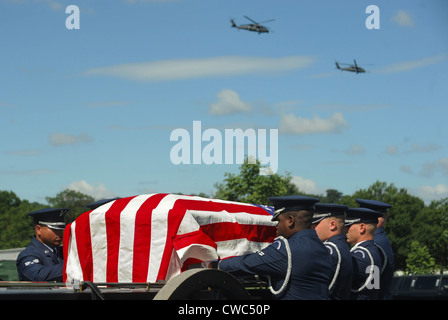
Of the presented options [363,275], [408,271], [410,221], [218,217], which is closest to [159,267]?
[218,217]

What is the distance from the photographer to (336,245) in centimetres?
662

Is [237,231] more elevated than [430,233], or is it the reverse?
[237,231]

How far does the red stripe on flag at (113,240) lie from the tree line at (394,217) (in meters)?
30.6

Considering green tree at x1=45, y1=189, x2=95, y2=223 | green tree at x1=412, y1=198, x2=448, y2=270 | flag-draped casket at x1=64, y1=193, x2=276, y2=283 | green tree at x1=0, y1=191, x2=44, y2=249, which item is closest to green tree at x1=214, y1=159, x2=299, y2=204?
green tree at x1=412, y1=198, x2=448, y2=270

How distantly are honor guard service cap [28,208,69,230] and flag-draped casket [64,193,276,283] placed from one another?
42.8 inches

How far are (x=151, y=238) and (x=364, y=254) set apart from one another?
2.43 meters

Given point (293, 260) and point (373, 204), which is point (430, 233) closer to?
point (373, 204)

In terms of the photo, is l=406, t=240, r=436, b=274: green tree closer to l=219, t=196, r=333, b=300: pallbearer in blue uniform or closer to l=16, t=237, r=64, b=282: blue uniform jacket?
l=16, t=237, r=64, b=282: blue uniform jacket

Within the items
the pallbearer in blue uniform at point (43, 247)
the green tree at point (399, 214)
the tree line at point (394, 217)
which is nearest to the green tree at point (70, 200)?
the tree line at point (394, 217)

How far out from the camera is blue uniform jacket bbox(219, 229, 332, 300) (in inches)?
211

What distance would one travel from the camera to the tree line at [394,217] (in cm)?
3738

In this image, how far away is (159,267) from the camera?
5.76 meters

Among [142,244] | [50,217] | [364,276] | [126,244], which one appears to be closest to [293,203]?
[142,244]

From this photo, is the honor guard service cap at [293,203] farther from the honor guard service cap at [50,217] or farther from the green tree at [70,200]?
the green tree at [70,200]
